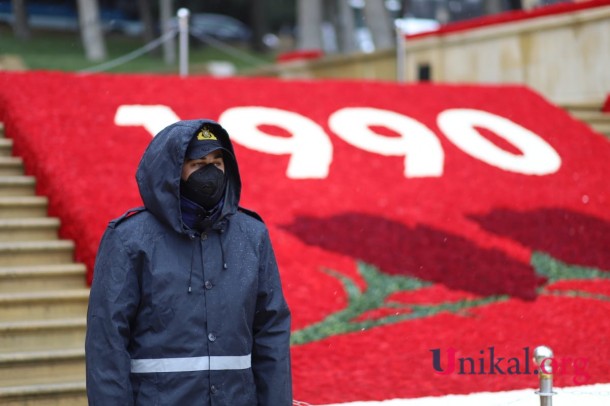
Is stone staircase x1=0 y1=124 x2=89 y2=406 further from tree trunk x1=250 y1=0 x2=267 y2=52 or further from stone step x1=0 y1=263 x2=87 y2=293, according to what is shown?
tree trunk x1=250 y1=0 x2=267 y2=52

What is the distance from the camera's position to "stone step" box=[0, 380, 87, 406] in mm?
6438

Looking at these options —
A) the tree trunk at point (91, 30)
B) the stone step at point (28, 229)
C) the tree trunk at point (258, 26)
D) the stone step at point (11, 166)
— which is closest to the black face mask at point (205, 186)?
the stone step at point (28, 229)

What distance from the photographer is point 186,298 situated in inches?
148

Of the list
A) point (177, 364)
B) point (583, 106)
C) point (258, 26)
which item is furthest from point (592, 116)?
point (258, 26)

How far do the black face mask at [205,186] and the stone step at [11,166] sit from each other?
19.3 feet

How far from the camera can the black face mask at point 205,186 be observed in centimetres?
388

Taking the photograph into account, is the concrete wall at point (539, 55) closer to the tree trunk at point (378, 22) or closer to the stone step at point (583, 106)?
the stone step at point (583, 106)

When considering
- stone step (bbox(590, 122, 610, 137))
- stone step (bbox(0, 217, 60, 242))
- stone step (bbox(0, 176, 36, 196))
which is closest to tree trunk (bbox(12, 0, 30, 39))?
stone step (bbox(590, 122, 610, 137))

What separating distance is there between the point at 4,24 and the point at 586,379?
34133 millimetres

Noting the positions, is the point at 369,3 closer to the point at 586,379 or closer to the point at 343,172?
the point at 343,172

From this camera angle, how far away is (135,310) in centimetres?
375

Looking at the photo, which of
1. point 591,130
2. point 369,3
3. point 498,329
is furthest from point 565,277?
point 369,3

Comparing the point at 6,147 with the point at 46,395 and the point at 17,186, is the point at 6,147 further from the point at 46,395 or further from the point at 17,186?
the point at 46,395

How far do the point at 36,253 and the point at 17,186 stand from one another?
1.13 metres
